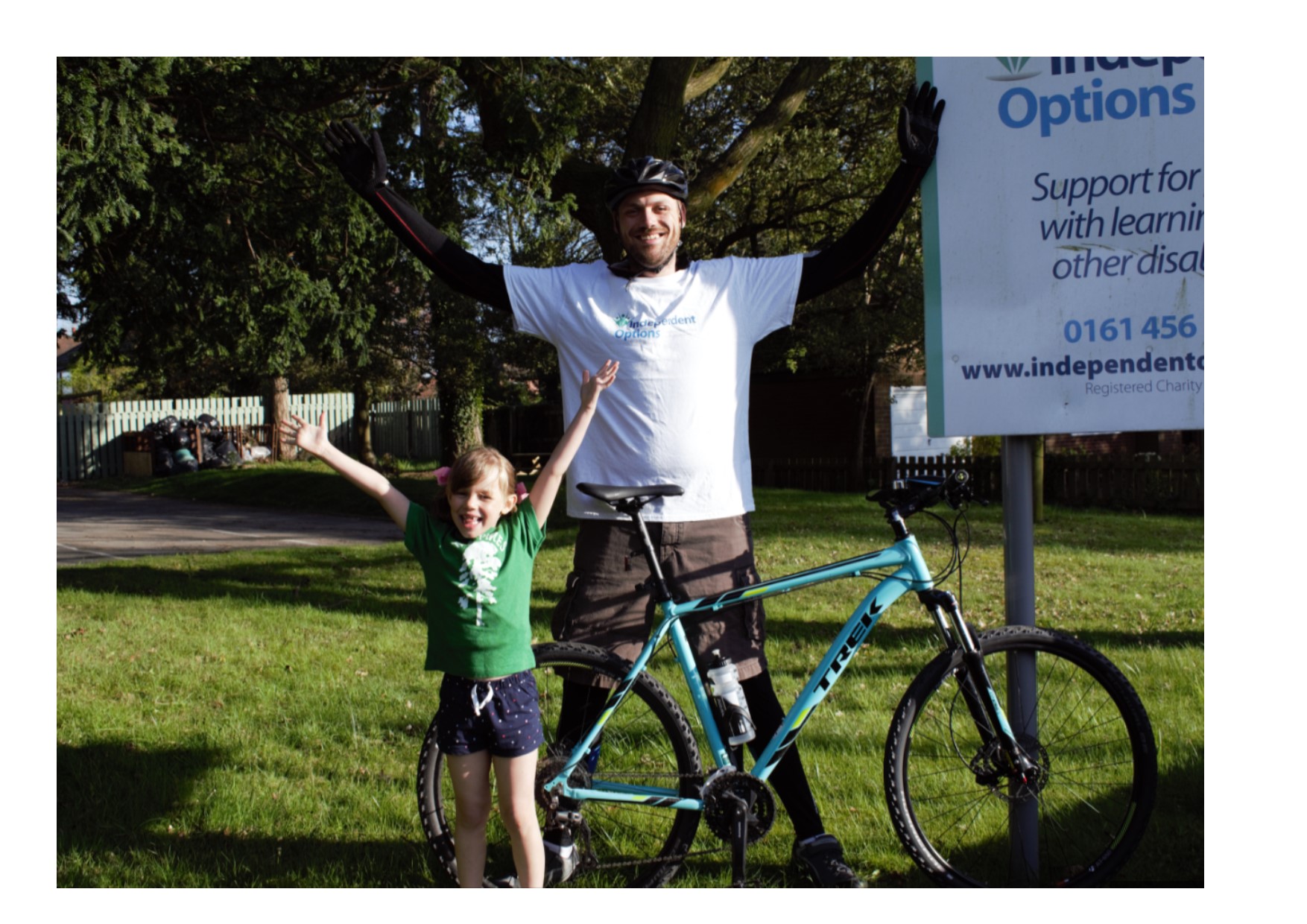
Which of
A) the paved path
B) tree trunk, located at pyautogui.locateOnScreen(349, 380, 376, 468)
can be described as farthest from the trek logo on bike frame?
tree trunk, located at pyautogui.locateOnScreen(349, 380, 376, 468)

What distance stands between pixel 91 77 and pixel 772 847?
650 centimetres

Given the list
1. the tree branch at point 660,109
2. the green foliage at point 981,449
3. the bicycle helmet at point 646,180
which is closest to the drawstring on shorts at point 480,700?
the bicycle helmet at point 646,180

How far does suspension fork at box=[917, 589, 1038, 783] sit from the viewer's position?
10.9ft

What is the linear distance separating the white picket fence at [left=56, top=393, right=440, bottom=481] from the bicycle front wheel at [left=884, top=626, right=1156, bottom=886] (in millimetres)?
23902

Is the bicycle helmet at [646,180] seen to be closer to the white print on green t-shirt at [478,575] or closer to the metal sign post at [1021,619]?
the white print on green t-shirt at [478,575]

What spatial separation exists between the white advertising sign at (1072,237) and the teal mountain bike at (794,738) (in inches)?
16.9

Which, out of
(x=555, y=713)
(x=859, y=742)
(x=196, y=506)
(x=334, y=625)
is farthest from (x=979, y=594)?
(x=196, y=506)

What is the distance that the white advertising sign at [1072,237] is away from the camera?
3264mm

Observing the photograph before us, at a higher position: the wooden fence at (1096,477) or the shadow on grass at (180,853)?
the wooden fence at (1096,477)

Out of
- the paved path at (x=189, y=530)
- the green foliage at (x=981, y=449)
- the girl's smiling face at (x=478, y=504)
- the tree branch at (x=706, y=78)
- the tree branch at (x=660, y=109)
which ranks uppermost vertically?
the tree branch at (x=706, y=78)

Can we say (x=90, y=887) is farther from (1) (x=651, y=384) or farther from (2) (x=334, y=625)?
(2) (x=334, y=625)

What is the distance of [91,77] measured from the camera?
7184 mm

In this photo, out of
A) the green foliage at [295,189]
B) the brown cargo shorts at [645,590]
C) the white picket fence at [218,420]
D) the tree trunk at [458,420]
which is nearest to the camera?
the brown cargo shorts at [645,590]

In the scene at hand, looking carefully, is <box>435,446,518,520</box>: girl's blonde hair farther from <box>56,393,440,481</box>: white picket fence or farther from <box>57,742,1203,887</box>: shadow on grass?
<box>56,393,440,481</box>: white picket fence
